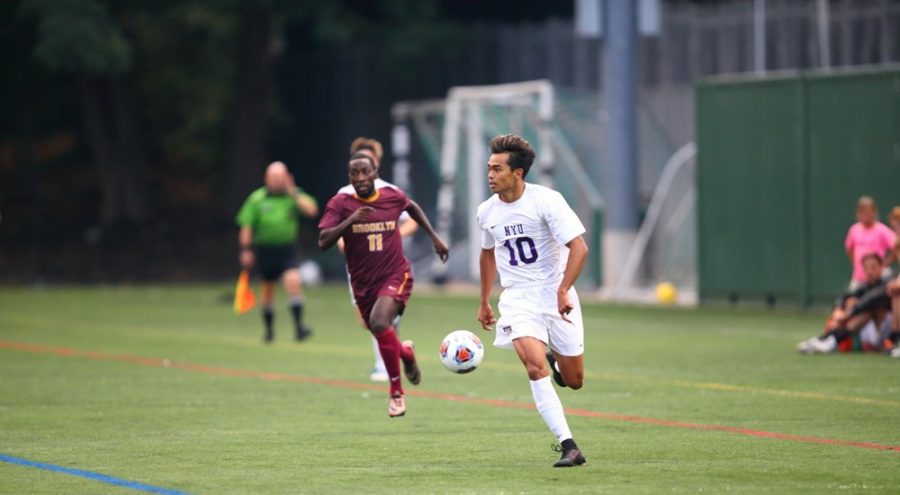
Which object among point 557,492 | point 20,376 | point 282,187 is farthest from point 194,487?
point 282,187

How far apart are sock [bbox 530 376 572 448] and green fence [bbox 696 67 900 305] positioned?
16.3m

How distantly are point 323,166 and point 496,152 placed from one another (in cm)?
3435

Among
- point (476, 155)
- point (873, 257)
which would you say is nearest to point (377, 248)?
point (873, 257)

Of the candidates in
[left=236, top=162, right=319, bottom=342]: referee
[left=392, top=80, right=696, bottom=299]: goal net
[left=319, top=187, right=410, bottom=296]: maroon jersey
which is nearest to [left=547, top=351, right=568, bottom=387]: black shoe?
[left=319, top=187, right=410, bottom=296]: maroon jersey

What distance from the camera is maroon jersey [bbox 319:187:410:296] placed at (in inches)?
574

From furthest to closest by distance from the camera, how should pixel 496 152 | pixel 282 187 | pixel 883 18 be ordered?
pixel 883 18 → pixel 282 187 → pixel 496 152

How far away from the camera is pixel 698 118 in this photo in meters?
30.1

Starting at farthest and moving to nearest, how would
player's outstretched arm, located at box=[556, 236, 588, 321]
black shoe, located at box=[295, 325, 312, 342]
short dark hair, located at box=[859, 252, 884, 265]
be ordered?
1. black shoe, located at box=[295, 325, 312, 342]
2. short dark hair, located at box=[859, 252, 884, 265]
3. player's outstretched arm, located at box=[556, 236, 588, 321]

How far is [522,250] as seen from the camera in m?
11.6

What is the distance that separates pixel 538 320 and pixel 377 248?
3419 millimetres

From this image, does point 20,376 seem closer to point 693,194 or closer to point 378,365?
point 378,365

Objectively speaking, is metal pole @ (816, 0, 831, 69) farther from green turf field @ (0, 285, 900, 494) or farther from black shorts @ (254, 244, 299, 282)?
black shorts @ (254, 244, 299, 282)

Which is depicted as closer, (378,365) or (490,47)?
(378,365)

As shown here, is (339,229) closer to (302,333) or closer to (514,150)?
(514,150)
